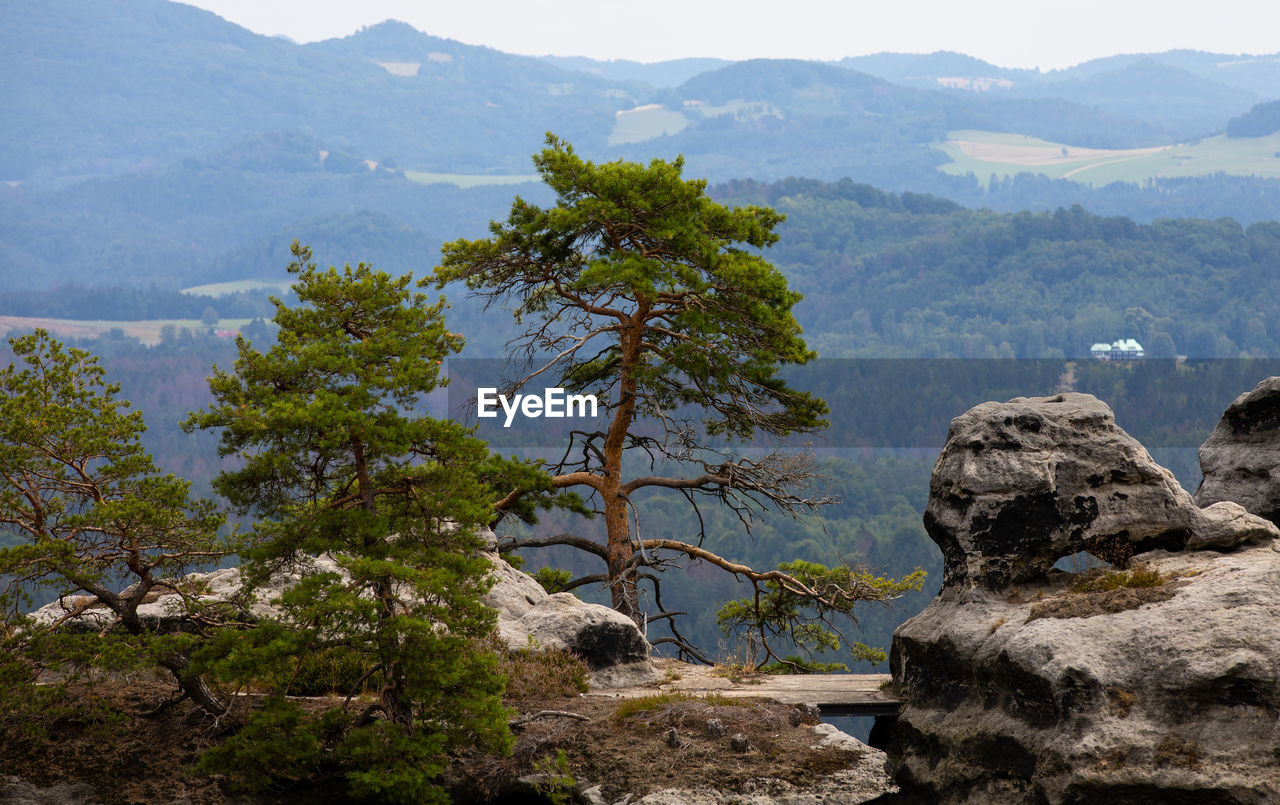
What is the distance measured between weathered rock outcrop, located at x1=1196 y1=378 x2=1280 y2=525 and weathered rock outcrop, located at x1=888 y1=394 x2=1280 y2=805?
2218 millimetres

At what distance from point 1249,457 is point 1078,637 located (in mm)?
6116

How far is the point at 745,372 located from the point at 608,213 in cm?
395

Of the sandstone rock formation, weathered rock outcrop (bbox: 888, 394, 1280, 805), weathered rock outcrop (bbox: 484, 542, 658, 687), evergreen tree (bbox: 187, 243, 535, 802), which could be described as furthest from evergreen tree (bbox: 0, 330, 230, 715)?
weathered rock outcrop (bbox: 888, 394, 1280, 805)

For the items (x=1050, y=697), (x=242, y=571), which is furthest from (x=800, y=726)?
(x=242, y=571)

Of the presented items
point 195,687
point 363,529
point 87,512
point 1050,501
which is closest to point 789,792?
point 1050,501

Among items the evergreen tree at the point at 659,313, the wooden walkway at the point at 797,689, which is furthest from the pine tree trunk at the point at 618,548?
the wooden walkway at the point at 797,689

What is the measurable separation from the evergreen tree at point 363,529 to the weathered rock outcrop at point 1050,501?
6.13 metres

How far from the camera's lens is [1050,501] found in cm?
1481

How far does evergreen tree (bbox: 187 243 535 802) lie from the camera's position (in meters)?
13.1

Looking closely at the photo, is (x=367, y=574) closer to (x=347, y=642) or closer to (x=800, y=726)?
(x=347, y=642)

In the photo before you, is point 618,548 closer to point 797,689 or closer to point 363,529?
point 797,689

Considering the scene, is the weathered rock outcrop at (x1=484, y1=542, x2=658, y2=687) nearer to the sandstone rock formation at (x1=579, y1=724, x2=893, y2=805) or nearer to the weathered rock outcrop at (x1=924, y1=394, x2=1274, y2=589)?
the sandstone rock formation at (x1=579, y1=724, x2=893, y2=805)

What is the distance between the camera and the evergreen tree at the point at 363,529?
13.1m

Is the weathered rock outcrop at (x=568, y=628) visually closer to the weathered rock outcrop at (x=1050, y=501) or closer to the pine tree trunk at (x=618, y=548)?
the pine tree trunk at (x=618, y=548)
